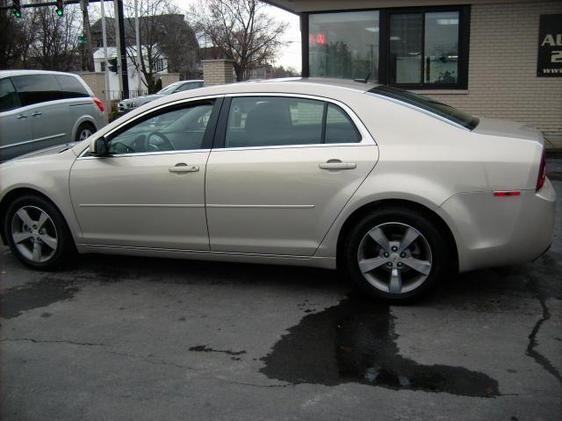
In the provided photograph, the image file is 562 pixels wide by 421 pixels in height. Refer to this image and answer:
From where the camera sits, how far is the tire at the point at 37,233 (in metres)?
5.23

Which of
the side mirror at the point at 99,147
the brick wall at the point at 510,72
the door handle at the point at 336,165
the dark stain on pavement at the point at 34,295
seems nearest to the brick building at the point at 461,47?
the brick wall at the point at 510,72

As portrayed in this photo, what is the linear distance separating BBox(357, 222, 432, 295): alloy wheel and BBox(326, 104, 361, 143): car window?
68cm

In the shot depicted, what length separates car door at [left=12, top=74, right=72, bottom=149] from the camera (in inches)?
382

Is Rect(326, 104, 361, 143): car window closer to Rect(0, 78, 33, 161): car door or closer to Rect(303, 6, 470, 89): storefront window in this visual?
Rect(0, 78, 33, 161): car door

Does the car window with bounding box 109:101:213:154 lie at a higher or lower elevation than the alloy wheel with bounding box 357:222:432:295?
higher

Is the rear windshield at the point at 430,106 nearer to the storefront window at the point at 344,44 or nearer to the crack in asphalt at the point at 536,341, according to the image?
the crack in asphalt at the point at 536,341

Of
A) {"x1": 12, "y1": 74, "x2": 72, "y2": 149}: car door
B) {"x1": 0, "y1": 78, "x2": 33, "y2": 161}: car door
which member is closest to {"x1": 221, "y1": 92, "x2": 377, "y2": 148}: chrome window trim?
{"x1": 0, "y1": 78, "x2": 33, "y2": 161}: car door

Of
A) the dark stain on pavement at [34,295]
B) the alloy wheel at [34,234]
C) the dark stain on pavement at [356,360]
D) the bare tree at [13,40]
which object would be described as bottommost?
the dark stain on pavement at [356,360]

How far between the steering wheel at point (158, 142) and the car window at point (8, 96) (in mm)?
5410

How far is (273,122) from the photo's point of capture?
183 inches

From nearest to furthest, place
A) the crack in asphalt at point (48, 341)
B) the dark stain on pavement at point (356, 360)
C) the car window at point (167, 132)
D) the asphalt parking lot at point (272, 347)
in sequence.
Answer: the asphalt parking lot at point (272, 347), the dark stain on pavement at point (356, 360), the crack in asphalt at point (48, 341), the car window at point (167, 132)

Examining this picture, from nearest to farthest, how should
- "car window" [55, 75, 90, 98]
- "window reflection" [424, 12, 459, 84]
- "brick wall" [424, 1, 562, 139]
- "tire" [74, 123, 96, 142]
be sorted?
"car window" [55, 75, 90, 98], "tire" [74, 123, 96, 142], "brick wall" [424, 1, 562, 139], "window reflection" [424, 12, 459, 84]

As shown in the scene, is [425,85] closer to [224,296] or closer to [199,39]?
[224,296]

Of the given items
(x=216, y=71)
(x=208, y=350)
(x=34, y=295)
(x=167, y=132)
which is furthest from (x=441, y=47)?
(x=208, y=350)
